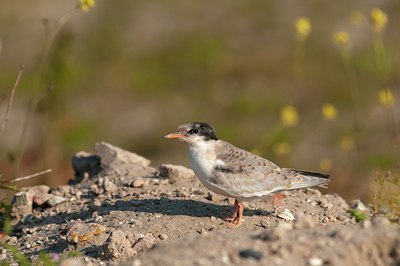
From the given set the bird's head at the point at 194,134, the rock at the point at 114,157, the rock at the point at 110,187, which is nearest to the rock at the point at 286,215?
the bird's head at the point at 194,134

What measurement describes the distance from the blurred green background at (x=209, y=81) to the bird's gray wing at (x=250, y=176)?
281cm

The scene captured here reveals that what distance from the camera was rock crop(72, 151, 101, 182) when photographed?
29.3 feet

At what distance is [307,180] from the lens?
7.38 metres

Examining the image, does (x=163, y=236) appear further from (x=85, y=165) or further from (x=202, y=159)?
(x=85, y=165)

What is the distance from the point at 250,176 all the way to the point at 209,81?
1087 centimetres

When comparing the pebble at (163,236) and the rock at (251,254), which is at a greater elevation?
the rock at (251,254)

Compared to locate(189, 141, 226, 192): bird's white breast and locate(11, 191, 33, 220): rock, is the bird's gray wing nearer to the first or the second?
locate(189, 141, 226, 192): bird's white breast

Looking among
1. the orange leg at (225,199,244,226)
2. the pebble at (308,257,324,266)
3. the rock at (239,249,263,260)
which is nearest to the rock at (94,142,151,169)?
the orange leg at (225,199,244,226)

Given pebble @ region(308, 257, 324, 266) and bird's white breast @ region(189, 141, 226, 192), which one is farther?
bird's white breast @ region(189, 141, 226, 192)

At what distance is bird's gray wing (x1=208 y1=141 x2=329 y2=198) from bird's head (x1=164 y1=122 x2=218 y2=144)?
145mm

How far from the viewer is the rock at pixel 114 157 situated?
874 centimetres

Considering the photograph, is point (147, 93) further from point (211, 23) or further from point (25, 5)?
point (25, 5)

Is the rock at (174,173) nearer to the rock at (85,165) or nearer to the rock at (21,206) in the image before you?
the rock at (85,165)

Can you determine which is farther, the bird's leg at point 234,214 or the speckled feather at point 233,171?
the bird's leg at point 234,214
